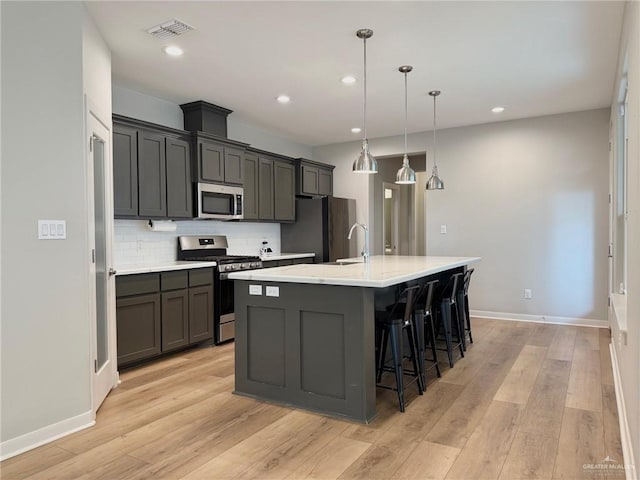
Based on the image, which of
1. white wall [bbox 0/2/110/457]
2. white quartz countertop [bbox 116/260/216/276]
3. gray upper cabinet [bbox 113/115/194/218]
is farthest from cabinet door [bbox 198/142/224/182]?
white wall [bbox 0/2/110/457]

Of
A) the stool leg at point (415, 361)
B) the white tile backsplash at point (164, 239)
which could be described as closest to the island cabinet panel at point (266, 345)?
the stool leg at point (415, 361)

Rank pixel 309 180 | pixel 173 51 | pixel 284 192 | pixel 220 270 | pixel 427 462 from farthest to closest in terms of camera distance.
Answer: pixel 309 180, pixel 284 192, pixel 220 270, pixel 173 51, pixel 427 462

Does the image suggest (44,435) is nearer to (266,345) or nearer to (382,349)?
(266,345)

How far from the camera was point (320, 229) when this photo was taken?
6309 mm

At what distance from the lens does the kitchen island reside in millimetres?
2674

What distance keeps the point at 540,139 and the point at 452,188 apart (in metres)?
1.26

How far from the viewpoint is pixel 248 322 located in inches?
123

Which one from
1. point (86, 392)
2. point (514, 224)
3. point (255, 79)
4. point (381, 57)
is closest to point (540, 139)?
point (514, 224)

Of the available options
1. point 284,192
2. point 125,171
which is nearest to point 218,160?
point 125,171

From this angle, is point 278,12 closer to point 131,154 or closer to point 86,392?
point 131,154

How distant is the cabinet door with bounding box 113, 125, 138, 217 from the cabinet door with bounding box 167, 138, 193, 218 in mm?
403

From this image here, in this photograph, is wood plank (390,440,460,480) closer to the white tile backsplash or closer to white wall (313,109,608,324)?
the white tile backsplash

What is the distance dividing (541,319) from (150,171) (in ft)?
16.6

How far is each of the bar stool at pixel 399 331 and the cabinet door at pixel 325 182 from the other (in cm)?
394
